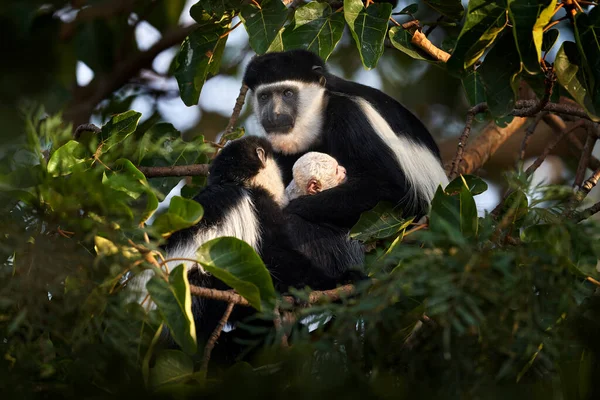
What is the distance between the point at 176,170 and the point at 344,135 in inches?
32.4

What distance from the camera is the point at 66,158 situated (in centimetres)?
216

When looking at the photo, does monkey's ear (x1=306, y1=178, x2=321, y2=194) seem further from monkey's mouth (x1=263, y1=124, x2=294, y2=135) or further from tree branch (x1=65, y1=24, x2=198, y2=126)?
tree branch (x1=65, y1=24, x2=198, y2=126)

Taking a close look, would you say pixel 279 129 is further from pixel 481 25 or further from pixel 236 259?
pixel 236 259

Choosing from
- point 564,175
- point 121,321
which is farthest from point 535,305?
point 564,175

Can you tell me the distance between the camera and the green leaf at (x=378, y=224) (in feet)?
7.94

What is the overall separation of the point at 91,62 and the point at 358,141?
7.53 feet

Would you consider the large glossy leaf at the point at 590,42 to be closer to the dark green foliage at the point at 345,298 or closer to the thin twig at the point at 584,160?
the dark green foliage at the point at 345,298

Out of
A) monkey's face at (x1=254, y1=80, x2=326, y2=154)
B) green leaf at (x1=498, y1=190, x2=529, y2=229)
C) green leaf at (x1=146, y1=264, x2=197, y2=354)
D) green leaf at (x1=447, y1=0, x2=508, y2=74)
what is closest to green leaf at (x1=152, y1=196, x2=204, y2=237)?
green leaf at (x1=146, y1=264, x2=197, y2=354)

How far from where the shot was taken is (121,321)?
1.64m

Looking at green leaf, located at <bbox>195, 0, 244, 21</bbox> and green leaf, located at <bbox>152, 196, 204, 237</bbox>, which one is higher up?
green leaf, located at <bbox>152, 196, 204, 237</bbox>

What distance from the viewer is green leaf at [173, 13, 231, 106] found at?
9.81ft

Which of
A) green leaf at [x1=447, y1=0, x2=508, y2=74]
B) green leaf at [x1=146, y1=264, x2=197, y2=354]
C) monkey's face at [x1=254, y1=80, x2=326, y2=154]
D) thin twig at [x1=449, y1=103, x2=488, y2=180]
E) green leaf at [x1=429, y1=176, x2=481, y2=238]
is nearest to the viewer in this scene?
green leaf at [x1=146, y1=264, x2=197, y2=354]

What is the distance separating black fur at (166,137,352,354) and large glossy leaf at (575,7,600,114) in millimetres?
1115

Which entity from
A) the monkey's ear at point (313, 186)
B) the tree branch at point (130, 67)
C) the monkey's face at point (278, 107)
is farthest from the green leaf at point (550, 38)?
the tree branch at point (130, 67)
